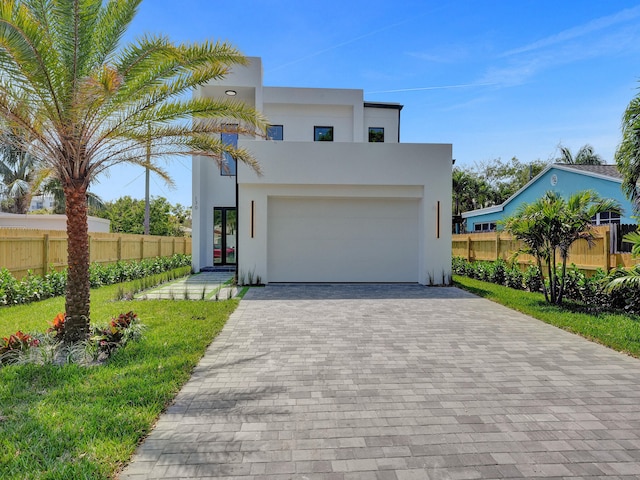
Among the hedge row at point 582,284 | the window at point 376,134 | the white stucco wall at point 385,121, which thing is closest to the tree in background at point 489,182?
the white stucco wall at point 385,121

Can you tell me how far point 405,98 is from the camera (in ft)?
62.3

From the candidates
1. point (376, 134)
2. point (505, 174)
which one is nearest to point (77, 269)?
point (376, 134)

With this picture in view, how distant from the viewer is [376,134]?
1819 cm

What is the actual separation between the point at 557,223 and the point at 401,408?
272 inches

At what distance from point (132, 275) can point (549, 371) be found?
45.2ft

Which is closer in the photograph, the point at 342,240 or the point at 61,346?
the point at 61,346

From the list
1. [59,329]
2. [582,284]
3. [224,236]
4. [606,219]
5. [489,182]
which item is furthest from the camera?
[489,182]

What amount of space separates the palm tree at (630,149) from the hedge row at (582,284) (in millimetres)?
1882

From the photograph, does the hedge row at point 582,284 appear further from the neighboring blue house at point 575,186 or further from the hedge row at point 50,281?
the hedge row at point 50,281

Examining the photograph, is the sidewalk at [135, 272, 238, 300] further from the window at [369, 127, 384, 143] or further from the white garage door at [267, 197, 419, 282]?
the window at [369, 127, 384, 143]

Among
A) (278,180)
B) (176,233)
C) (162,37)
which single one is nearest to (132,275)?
(278,180)

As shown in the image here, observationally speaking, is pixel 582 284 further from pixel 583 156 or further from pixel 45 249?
pixel 583 156

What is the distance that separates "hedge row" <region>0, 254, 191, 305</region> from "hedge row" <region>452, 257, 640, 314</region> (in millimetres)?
12503

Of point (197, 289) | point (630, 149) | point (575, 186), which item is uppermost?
point (575, 186)
